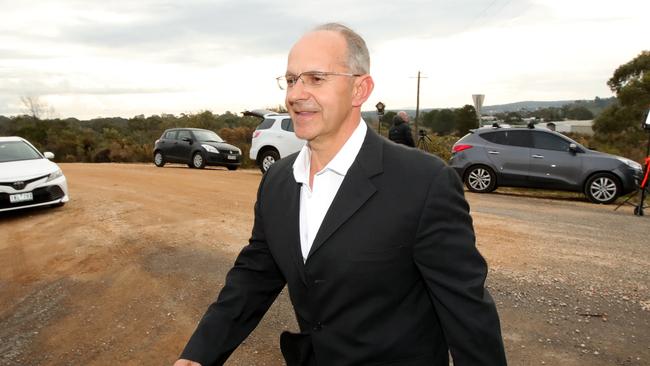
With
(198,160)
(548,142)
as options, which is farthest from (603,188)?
(198,160)

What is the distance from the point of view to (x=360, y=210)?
5.13ft

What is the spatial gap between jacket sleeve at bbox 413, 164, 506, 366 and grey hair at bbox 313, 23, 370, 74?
490mm

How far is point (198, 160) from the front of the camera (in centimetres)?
1753

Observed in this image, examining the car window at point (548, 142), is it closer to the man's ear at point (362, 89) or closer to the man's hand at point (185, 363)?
the man's ear at point (362, 89)

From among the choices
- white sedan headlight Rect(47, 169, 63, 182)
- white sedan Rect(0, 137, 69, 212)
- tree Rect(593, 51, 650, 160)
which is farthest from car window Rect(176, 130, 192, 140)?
tree Rect(593, 51, 650, 160)

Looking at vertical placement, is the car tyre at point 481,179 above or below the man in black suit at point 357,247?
below

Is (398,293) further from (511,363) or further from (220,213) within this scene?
(220,213)

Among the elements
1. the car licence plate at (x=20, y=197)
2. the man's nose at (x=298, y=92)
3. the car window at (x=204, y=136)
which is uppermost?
the man's nose at (x=298, y=92)

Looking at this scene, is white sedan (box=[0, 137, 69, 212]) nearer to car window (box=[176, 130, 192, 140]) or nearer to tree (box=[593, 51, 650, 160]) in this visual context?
car window (box=[176, 130, 192, 140])

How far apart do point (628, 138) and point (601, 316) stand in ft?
103

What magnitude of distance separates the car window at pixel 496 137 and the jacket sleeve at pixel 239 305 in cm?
1118

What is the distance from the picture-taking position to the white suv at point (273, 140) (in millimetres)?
14094

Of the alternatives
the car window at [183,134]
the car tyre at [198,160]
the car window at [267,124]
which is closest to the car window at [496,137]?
the car window at [267,124]

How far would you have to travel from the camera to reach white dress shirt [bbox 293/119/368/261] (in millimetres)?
1698
